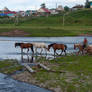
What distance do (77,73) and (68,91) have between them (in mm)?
3998

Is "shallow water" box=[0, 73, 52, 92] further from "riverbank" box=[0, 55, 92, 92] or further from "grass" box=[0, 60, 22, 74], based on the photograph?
"grass" box=[0, 60, 22, 74]

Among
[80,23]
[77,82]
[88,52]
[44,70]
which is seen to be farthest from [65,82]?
[80,23]

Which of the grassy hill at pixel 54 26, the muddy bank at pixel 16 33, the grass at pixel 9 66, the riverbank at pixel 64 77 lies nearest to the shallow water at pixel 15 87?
the riverbank at pixel 64 77

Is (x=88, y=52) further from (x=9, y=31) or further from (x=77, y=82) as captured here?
(x=9, y=31)

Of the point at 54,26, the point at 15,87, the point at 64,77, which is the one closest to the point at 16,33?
the point at 54,26

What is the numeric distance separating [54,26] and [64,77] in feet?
272

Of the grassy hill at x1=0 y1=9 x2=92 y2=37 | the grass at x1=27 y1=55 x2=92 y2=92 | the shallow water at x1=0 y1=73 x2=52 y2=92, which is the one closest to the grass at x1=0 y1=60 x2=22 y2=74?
the grass at x1=27 y1=55 x2=92 y2=92

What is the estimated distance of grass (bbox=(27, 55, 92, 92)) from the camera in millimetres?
20547

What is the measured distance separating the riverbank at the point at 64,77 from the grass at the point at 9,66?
1650 mm

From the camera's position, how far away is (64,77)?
75.3 feet

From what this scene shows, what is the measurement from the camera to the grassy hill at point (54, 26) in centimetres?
8538

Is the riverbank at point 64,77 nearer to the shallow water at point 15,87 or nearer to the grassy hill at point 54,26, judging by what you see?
the shallow water at point 15,87

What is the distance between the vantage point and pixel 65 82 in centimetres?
2164

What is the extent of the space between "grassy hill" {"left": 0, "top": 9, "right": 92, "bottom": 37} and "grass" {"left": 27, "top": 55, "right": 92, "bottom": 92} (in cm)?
5603
